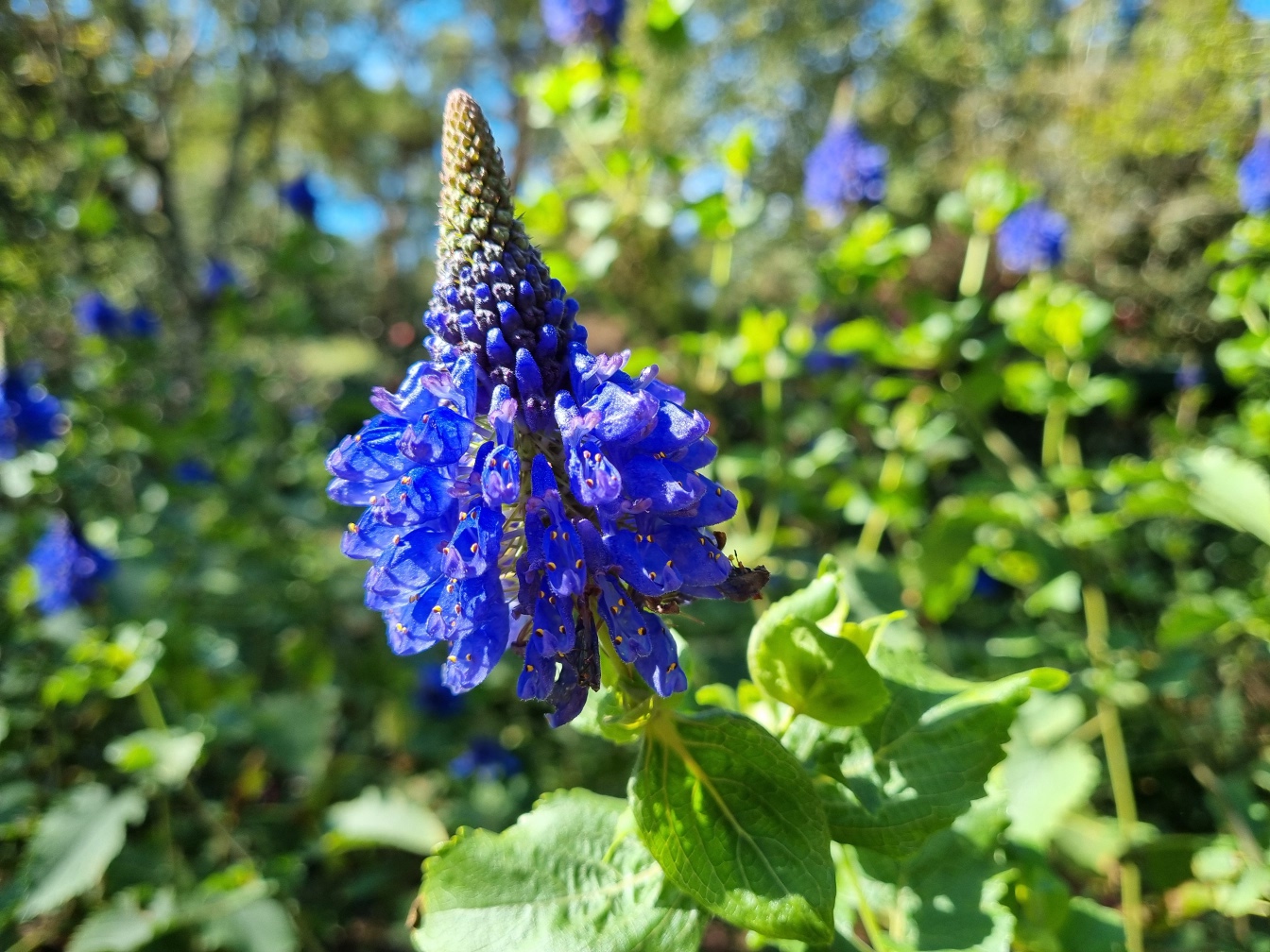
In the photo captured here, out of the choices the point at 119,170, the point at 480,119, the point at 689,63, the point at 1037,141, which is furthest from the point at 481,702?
the point at 689,63

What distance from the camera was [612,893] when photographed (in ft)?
4.33

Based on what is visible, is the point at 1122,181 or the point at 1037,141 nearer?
the point at 1122,181

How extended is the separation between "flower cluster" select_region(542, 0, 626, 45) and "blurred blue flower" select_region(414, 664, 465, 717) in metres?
3.39

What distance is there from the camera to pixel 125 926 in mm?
2805

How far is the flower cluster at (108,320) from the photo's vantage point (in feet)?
19.0

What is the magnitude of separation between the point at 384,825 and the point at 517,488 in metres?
2.47

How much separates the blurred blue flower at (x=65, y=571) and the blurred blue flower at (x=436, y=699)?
5.63 ft

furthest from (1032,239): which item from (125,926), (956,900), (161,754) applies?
(125,926)

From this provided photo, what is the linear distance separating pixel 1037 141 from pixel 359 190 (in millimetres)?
20146

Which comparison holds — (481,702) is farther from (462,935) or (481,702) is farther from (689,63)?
(689,63)

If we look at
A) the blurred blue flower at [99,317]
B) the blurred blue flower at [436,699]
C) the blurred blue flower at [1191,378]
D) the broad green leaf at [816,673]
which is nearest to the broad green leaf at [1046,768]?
the broad green leaf at [816,673]

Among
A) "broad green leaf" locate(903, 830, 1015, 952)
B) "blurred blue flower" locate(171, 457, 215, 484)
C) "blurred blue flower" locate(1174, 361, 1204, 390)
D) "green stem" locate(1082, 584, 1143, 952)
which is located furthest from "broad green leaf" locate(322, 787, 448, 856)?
"blurred blue flower" locate(1174, 361, 1204, 390)

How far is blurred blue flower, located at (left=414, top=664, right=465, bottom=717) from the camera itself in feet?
14.6

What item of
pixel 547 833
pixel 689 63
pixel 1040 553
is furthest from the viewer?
pixel 689 63
